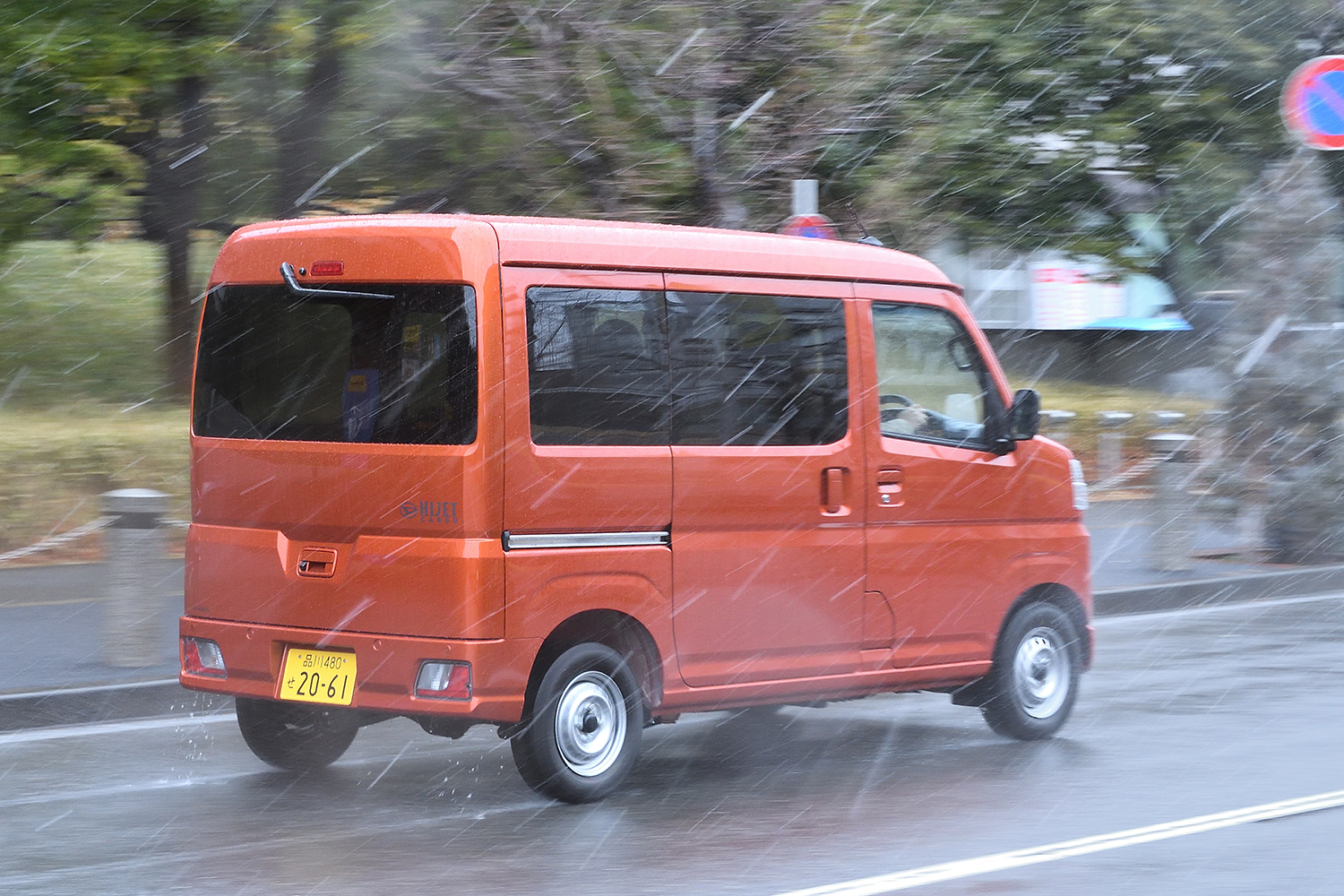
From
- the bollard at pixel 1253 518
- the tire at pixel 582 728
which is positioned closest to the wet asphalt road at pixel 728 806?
the tire at pixel 582 728

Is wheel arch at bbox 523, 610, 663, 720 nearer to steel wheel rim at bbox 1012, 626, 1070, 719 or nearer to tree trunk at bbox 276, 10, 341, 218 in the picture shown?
steel wheel rim at bbox 1012, 626, 1070, 719

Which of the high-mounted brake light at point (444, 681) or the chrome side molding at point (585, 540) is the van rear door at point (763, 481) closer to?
the chrome side molding at point (585, 540)

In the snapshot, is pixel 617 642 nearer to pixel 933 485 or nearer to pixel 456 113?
pixel 933 485

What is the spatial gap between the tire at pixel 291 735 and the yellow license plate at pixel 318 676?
63cm

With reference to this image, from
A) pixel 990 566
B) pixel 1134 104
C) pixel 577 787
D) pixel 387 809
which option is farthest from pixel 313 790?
pixel 1134 104

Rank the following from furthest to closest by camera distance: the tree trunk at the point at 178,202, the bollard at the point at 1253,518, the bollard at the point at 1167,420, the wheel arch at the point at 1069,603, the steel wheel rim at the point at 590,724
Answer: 1. the bollard at the point at 1167,420
2. the tree trunk at the point at 178,202
3. the bollard at the point at 1253,518
4. the wheel arch at the point at 1069,603
5. the steel wheel rim at the point at 590,724

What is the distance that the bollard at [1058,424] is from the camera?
21.5 meters

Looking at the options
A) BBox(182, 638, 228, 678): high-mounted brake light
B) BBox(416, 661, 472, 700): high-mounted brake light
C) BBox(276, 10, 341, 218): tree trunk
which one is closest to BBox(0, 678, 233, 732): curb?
BBox(182, 638, 228, 678): high-mounted brake light

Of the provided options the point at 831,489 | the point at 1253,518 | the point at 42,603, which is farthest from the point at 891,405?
the point at 1253,518

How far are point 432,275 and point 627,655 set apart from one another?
5.33 ft

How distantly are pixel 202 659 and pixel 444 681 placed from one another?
126 centimetres

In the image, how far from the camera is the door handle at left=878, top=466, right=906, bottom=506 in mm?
7570

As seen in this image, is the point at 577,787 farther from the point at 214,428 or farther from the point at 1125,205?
the point at 1125,205

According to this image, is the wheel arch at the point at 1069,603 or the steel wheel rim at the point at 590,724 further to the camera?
the wheel arch at the point at 1069,603
